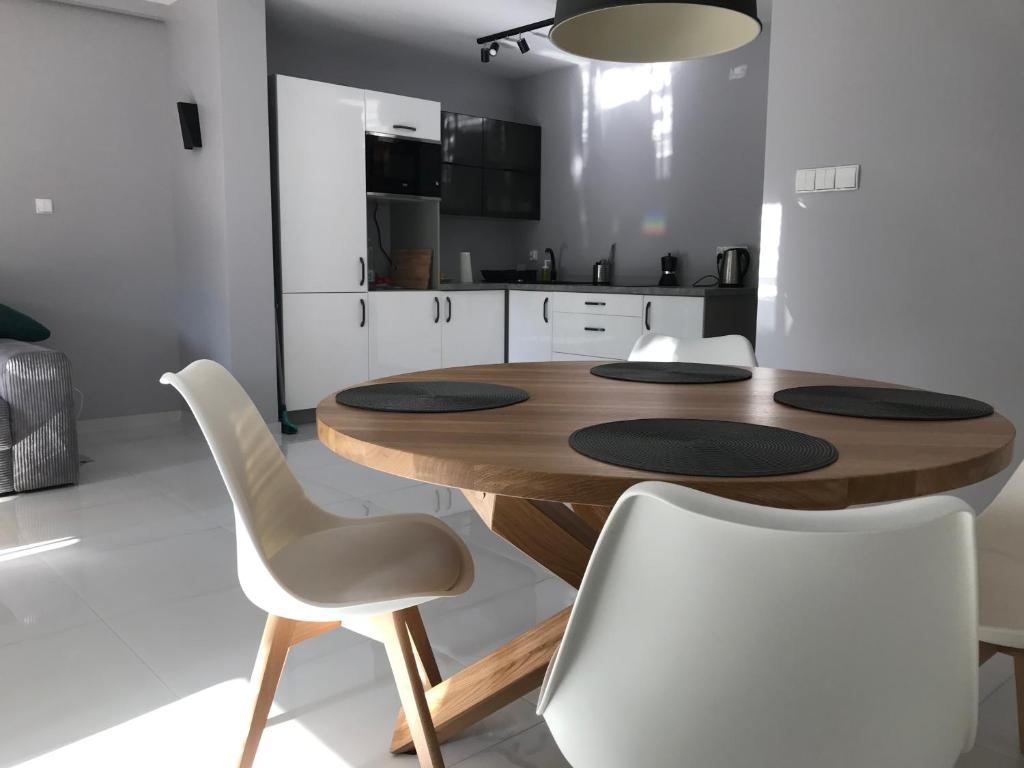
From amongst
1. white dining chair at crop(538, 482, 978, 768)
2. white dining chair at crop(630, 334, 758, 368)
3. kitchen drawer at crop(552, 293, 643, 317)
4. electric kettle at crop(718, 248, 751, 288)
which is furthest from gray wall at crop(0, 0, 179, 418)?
white dining chair at crop(538, 482, 978, 768)

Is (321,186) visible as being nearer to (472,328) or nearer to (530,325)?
(472,328)

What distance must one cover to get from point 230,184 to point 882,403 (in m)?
3.98

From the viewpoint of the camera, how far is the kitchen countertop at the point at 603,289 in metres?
4.53

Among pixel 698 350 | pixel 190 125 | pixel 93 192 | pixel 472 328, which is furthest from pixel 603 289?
pixel 93 192

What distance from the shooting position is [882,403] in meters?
1.64

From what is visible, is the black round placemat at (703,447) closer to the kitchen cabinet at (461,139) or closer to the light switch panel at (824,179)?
the light switch panel at (824,179)

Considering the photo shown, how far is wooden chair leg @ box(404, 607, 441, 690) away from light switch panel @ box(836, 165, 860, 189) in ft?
7.75

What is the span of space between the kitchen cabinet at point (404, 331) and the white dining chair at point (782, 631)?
14.7ft

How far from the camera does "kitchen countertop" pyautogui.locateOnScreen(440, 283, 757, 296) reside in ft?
14.9

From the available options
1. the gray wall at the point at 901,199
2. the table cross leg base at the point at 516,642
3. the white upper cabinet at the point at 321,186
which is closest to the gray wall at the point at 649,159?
the white upper cabinet at the point at 321,186

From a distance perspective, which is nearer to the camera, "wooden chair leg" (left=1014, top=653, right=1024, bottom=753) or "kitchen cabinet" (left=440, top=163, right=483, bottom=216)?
"wooden chair leg" (left=1014, top=653, right=1024, bottom=753)

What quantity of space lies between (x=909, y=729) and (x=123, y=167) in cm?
533

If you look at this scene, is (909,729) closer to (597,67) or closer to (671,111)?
(671,111)

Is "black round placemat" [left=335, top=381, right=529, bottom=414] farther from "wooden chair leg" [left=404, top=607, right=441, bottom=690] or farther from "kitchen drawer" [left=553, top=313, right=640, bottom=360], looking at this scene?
"kitchen drawer" [left=553, top=313, right=640, bottom=360]
